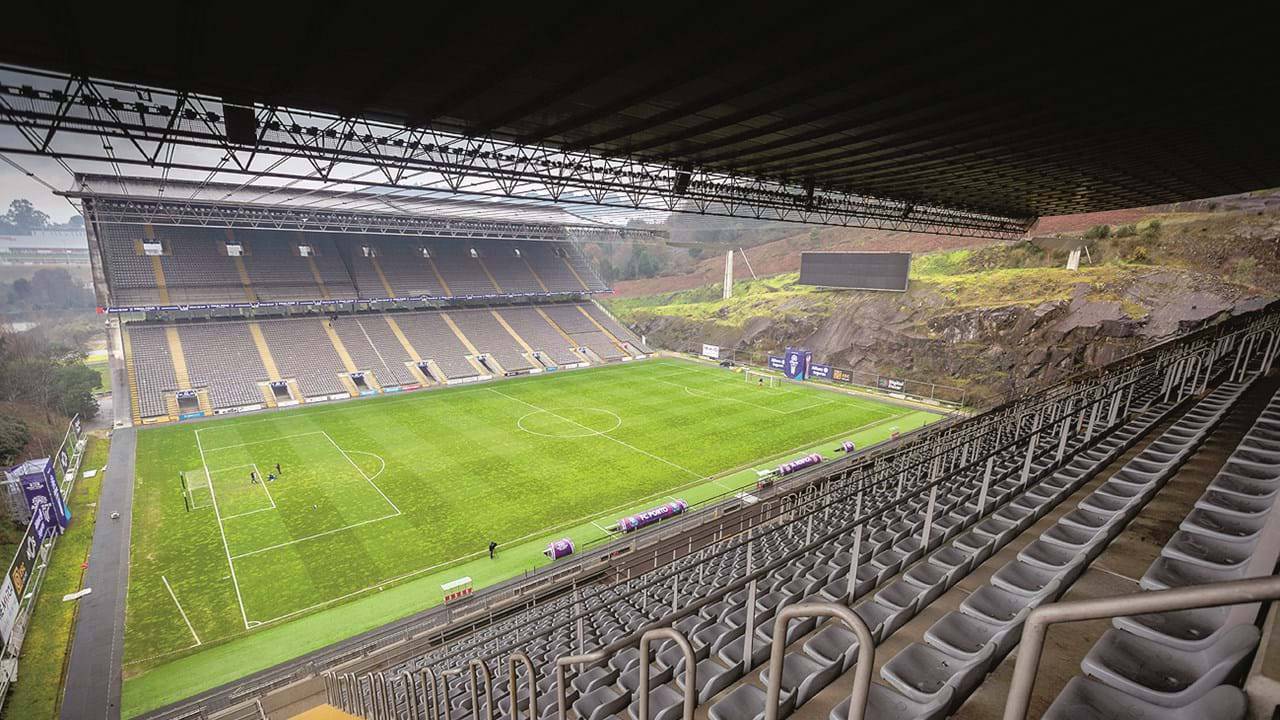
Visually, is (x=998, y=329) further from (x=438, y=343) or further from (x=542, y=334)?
(x=438, y=343)

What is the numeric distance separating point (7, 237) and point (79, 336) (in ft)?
157

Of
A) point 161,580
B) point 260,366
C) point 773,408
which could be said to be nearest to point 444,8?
point 161,580

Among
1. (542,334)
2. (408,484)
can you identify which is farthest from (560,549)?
(542,334)

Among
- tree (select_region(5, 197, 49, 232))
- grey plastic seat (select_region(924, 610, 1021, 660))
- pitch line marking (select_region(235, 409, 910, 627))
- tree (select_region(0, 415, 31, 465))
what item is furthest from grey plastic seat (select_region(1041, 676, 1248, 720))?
tree (select_region(5, 197, 49, 232))

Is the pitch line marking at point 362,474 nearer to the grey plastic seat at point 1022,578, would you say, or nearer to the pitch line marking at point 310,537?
the pitch line marking at point 310,537

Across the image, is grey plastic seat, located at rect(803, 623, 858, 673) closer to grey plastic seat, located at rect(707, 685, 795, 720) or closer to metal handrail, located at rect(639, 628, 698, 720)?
grey plastic seat, located at rect(707, 685, 795, 720)

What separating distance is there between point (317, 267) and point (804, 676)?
44651 mm

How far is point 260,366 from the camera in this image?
3303 centimetres

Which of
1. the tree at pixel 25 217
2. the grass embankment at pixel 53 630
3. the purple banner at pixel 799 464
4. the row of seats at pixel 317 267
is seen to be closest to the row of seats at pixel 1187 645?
the grass embankment at pixel 53 630

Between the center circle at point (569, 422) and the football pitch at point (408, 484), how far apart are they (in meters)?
0.15

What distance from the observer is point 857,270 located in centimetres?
4194

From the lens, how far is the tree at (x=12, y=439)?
20.2 m

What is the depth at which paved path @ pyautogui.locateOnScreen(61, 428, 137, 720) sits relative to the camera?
10945 millimetres

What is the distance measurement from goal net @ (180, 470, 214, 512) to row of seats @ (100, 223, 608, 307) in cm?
1709
